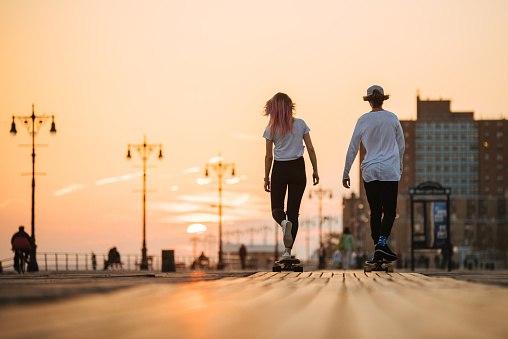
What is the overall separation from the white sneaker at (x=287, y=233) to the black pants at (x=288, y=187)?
0.24 metres

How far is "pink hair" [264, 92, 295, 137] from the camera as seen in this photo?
40.8ft

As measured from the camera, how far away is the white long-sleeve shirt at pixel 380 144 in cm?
1155

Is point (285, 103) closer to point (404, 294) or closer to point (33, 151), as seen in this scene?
point (404, 294)

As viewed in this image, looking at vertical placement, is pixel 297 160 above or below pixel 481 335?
above

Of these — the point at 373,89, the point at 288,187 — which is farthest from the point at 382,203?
the point at 288,187

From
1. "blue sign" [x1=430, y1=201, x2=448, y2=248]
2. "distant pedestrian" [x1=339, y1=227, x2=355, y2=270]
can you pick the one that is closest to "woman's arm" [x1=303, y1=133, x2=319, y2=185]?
"distant pedestrian" [x1=339, y1=227, x2=355, y2=270]

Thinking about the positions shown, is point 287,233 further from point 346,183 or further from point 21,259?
point 21,259

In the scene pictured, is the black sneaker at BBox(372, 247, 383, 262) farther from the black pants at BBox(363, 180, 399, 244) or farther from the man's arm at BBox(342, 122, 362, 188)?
the man's arm at BBox(342, 122, 362, 188)

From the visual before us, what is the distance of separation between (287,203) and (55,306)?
29.4ft

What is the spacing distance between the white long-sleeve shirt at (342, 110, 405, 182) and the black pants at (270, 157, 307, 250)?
98 centimetres

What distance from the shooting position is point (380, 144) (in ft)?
38.3

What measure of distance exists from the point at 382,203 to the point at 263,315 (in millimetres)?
8063

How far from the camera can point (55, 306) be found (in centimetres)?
392

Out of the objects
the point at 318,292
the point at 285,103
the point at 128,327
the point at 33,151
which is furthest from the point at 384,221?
the point at 33,151
